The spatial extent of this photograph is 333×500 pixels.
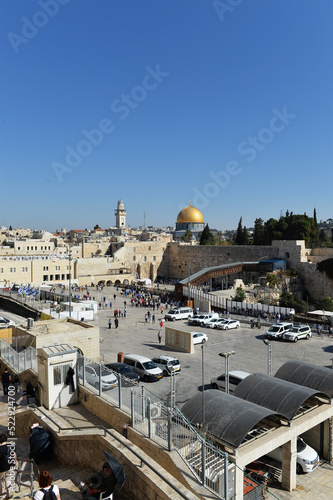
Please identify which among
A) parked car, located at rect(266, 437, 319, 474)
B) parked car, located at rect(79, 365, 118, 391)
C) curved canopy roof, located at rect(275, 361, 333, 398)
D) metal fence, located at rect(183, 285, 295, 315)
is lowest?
parked car, located at rect(266, 437, 319, 474)

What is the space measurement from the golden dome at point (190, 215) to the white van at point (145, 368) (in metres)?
63.4

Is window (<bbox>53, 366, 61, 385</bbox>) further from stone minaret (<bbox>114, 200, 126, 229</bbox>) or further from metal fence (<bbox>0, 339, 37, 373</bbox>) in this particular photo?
stone minaret (<bbox>114, 200, 126, 229</bbox>)

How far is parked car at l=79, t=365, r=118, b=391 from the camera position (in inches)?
296

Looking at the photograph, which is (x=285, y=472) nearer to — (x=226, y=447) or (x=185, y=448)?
(x=226, y=447)

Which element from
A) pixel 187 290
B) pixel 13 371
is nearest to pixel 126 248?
pixel 187 290

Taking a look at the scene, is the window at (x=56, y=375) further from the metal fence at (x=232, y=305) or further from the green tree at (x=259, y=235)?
the green tree at (x=259, y=235)

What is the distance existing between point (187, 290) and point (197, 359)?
1643 cm

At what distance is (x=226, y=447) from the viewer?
6.91 metres

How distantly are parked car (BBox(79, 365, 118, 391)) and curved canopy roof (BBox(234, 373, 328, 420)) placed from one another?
328cm

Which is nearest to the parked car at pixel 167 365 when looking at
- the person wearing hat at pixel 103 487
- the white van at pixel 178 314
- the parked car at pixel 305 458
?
the parked car at pixel 305 458

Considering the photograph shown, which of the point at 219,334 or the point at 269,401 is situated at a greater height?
the point at 269,401

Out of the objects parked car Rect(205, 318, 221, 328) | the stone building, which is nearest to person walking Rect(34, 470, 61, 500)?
parked car Rect(205, 318, 221, 328)

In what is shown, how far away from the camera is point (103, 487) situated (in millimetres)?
5117

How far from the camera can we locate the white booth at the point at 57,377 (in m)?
7.85
